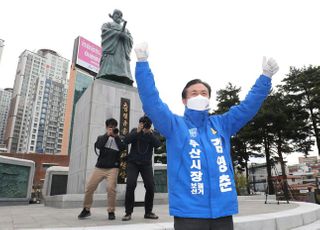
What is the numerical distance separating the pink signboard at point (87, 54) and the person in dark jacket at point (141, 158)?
5483cm

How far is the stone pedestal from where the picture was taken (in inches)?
389

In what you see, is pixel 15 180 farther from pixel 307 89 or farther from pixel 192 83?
pixel 307 89

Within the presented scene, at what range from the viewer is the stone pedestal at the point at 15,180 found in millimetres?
9883

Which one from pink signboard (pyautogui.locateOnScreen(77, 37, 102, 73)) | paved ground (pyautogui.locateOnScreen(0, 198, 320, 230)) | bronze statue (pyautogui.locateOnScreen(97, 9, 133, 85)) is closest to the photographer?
paved ground (pyautogui.locateOnScreen(0, 198, 320, 230))

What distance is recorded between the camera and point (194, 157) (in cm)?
174

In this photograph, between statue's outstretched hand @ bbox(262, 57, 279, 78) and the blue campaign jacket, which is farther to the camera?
statue's outstretched hand @ bbox(262, 57, 279, 78)

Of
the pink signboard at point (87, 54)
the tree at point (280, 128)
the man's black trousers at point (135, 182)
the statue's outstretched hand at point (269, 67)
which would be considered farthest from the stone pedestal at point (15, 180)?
the pink signboard at point (87, 54)

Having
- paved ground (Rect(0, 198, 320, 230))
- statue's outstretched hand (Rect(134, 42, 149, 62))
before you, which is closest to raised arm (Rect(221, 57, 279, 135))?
statue's outstretched hand (Rect(134, 42, 149, 62))

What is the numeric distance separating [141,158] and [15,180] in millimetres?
8504

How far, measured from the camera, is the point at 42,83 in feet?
261

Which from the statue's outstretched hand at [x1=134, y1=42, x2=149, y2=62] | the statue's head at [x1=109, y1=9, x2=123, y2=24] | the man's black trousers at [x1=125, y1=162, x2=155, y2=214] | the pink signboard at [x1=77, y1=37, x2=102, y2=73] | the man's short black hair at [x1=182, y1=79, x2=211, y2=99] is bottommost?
the man's black trousers at [x1=125, y1=162, x2=155, y2=214]

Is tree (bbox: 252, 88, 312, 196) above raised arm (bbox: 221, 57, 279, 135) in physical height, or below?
above

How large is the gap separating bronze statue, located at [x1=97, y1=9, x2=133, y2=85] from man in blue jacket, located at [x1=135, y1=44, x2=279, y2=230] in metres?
7.99

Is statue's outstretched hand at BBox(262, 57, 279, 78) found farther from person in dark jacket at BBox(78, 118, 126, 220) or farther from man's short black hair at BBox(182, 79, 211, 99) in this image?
person in dark jacket at BBox(78, 118, 126, 220)
